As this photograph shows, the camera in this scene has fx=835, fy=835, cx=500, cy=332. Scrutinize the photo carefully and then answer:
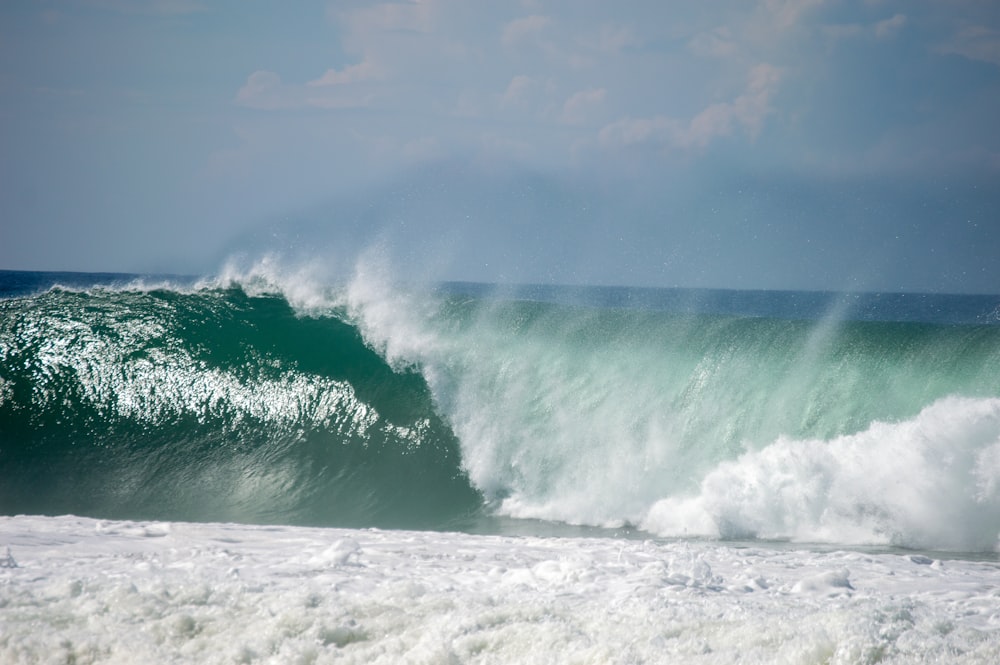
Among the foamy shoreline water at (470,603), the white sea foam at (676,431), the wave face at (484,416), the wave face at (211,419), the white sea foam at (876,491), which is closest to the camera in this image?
the foamy shoreline water at (470,603)

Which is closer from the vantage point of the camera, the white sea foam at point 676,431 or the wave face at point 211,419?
the white sea foam at point 676,431

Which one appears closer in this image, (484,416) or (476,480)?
(476,480)

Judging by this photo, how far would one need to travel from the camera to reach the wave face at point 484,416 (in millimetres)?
8516

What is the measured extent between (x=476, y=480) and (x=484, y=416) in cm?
104

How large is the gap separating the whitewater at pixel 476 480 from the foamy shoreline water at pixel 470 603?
2 centimetres

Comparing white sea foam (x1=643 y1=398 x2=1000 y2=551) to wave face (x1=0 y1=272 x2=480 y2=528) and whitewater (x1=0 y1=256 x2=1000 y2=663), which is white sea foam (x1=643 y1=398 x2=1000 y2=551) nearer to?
whitewater (x1=0 y1=256 x2=1000 y2=663)

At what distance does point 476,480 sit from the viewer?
9695 millimetres

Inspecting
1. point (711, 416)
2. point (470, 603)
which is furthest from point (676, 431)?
point (470, 603)

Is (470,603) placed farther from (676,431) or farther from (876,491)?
(676,431)

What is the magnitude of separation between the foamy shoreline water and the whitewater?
0.9 inches

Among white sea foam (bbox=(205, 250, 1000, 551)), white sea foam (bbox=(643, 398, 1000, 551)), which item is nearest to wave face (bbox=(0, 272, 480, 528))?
white sea foam (bbox=(205, 250, 1000, 551))

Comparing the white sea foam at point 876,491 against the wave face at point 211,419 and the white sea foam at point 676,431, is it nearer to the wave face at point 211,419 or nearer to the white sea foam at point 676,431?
the white sea foam at point 676,431

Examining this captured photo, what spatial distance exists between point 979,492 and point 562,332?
5.95 metres

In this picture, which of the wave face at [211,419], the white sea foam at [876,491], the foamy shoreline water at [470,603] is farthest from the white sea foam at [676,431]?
the foamy shoreline water at [470,603]
